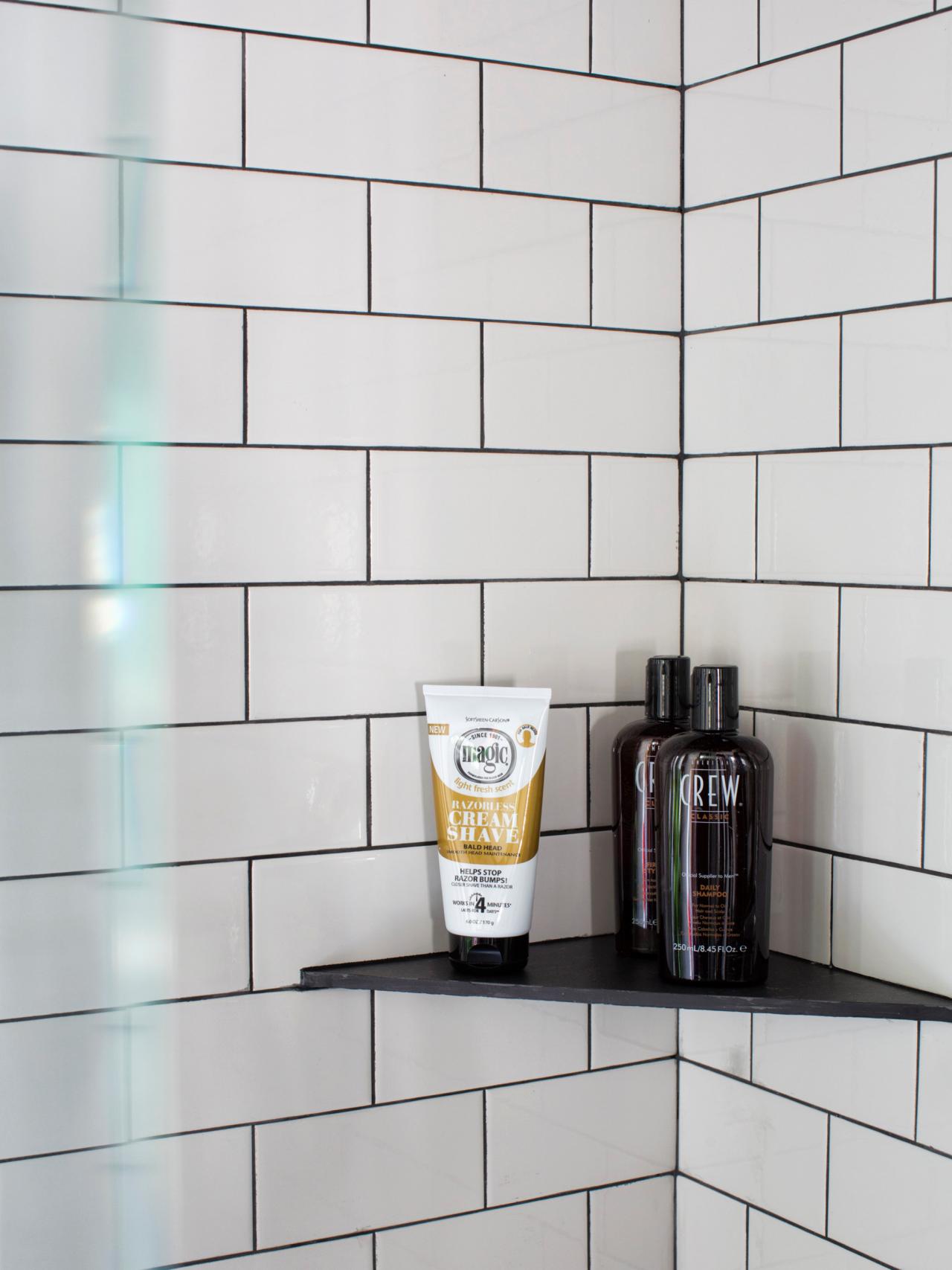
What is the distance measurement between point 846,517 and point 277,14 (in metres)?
0.53

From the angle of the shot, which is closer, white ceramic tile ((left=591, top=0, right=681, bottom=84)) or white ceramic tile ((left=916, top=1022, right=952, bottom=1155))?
white ceramic tile ((left=916, top=1022, right=952, bottom=1155))

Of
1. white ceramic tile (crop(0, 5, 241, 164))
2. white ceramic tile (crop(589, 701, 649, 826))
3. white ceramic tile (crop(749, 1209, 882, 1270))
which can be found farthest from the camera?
white ceramic tile (crop(589, 701, 649, 826))

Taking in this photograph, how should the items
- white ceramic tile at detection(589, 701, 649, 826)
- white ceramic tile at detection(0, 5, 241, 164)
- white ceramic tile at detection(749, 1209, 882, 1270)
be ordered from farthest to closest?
white ceramic tile at detection(589, 701, 649, 826) → white ceramic tile at detection(749, 1209, 882, 1270) → white ceramic tile at detection(0, 5, 241, 164)

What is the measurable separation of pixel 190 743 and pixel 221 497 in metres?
0.17

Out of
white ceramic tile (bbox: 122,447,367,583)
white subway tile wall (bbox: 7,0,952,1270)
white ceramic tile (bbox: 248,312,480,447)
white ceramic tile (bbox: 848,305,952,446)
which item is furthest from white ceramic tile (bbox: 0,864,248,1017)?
white ceramic tile (bbox: 848,305,952,446)

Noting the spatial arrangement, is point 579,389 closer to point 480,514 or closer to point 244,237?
point 480,514

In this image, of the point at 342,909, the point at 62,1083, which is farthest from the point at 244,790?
the point at 62,1083

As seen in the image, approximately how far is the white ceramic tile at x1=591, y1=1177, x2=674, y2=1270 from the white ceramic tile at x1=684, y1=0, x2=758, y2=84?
2.91 ft

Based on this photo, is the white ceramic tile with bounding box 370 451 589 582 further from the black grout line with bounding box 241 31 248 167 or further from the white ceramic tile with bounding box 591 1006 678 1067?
the white ceramic tile with bounding box 591 1006 678 1067

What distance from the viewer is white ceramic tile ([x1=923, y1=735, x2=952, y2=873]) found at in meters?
0.86

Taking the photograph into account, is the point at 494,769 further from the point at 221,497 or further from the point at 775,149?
the point at 775,149

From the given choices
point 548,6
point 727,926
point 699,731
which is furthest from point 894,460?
point 548,6

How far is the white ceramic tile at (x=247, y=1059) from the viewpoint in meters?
0.90

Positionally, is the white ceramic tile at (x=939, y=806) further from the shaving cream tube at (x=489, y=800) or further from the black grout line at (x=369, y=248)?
the black grout line at (x=369, y=248)
